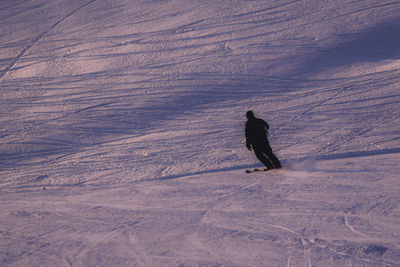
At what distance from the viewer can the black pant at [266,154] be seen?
7504 millimetres

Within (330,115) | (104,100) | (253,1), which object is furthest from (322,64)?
(104,100)

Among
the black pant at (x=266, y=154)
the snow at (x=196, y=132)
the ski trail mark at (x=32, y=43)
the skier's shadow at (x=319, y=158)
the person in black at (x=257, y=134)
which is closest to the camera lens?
the snow at (x=196, y=132)

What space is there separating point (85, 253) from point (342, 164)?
5.06 m

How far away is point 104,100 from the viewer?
12742mm

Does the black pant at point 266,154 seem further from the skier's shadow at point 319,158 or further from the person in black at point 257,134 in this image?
the skier's shadow at point 319,158

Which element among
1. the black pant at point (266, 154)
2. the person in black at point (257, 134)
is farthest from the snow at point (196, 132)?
the person in black at point (257, 134)

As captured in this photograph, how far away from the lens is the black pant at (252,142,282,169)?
295 inches

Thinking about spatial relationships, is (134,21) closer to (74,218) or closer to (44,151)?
(44,151)

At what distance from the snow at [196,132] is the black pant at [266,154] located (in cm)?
25

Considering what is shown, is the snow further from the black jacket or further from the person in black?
the black jacket

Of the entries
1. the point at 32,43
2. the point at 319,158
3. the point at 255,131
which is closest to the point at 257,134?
the point at 255,131

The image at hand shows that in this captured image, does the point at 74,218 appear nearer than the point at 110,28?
Yes

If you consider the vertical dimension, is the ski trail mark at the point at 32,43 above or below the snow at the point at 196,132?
above

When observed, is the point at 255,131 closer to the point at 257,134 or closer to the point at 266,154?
the point at 257,134
